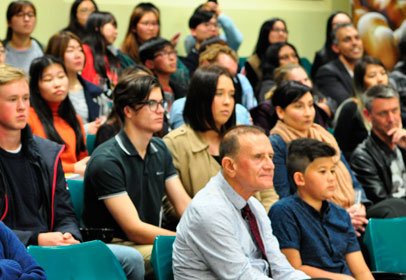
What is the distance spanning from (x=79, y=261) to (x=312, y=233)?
3.61 ft

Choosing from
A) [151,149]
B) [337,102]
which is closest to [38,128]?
[151,149]

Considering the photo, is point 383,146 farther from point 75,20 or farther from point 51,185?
point 75,20

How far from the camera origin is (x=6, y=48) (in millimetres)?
6152

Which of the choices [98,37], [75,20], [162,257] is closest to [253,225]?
[162,257]

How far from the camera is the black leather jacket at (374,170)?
200 inches

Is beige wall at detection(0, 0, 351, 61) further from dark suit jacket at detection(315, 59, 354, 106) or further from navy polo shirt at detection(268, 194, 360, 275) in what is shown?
navy polo shirt at detection(268, 194, 360, 275)

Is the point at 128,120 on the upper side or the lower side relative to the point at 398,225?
upper

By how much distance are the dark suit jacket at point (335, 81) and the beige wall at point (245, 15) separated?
4.65 ft

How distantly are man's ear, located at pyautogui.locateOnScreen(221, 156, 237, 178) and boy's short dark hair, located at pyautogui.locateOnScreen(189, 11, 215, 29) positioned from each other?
366 centimetres

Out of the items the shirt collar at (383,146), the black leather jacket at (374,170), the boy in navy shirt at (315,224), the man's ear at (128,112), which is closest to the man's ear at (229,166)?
the boy in navy shirt at (315,224)

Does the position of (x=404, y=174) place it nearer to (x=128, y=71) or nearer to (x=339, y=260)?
(x=339, y=260)

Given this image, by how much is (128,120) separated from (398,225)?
138 cm

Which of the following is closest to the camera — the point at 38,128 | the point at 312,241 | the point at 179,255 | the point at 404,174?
the point at 179,255

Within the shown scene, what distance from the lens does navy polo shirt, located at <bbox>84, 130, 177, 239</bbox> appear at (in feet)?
12.8
